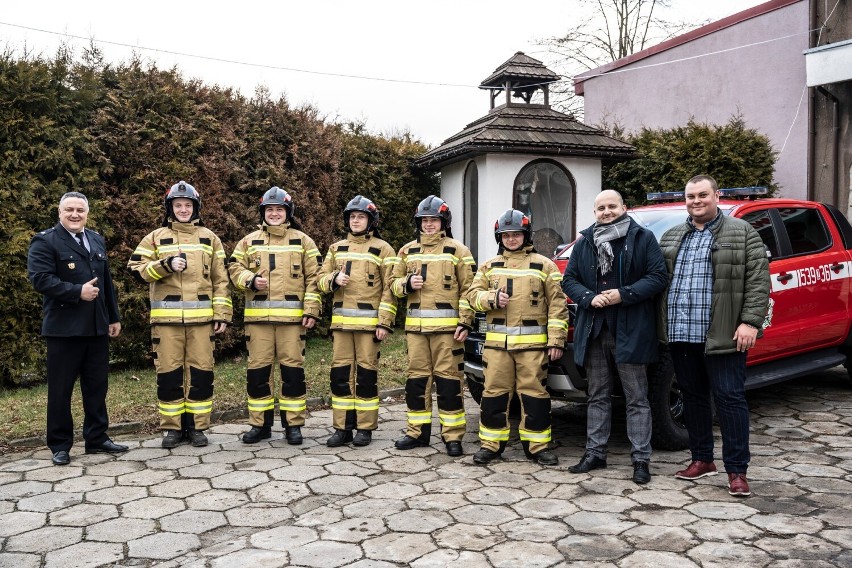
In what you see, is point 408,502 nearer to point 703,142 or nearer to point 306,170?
point 306,170

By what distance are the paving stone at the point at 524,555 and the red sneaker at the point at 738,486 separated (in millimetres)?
1517

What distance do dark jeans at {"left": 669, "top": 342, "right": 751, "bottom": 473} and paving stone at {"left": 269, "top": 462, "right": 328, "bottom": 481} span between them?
262cm

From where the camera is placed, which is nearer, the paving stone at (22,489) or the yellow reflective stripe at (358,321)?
the paving stone at (22,489)

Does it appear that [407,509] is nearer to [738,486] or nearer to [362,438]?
[362,438]

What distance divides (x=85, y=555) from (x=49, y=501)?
1.04 metres

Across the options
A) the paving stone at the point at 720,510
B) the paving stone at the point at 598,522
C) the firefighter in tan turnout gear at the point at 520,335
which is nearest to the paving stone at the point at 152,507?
the firefighter in tan turnout gear at the point at 520,335

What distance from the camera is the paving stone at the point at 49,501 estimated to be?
435 centimetres

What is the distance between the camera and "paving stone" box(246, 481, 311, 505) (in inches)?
176

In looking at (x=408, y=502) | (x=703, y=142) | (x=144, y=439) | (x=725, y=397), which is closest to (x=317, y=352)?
(x=144, y=439)

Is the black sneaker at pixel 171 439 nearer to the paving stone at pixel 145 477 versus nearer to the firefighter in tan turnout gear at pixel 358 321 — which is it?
the paving stone at pixel 145 477

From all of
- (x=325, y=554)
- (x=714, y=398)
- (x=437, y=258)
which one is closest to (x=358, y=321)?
(x=437, y=258)

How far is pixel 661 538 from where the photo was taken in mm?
3773

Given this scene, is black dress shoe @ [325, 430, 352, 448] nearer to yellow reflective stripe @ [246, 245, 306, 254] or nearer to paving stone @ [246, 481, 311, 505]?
paving stone @ [246, 481, 311, 505]

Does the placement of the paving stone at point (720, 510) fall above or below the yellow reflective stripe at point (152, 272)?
below
